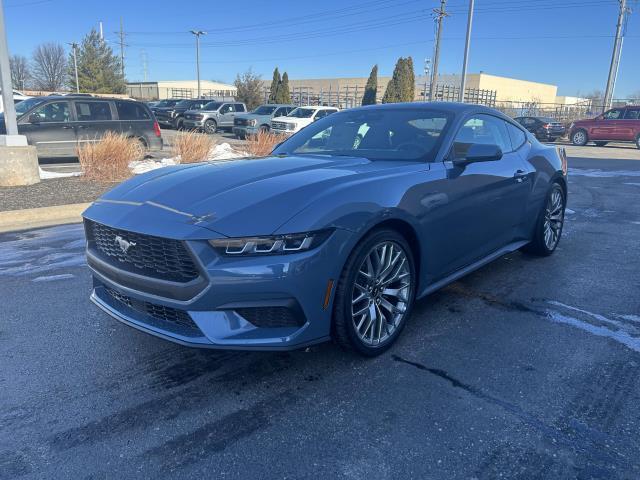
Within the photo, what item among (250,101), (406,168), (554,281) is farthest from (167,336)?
(250,101)

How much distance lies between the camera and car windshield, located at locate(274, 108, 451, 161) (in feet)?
12.2

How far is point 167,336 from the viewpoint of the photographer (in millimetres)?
2580

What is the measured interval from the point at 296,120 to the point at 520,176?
16.9 m

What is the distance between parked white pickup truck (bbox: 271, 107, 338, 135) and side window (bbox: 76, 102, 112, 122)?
7469mm

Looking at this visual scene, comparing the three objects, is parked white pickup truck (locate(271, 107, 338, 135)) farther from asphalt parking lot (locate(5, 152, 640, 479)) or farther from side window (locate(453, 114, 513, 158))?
asphalt parking lot (locate(5, 152, 640, 479))

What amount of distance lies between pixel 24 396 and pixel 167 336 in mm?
885

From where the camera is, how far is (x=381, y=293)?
120 inches

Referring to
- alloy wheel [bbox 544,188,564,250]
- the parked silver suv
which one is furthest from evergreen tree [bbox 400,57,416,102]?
alloy wheel [bbox 544,188,564,250]

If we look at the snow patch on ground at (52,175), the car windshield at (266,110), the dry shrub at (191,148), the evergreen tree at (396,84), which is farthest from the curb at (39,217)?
the evergreen tree at (396,84)

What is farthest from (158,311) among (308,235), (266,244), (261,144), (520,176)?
(261,144)

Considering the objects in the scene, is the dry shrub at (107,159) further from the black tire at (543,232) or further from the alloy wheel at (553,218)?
the alloy wheel at (553,218)

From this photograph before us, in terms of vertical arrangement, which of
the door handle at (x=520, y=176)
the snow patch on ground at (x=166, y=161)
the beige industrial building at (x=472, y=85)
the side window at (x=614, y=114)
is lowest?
the snow patch on ground at (x=166, y=161)

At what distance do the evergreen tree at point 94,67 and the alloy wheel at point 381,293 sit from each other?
227 feet

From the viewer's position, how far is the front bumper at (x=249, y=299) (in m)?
2.45
